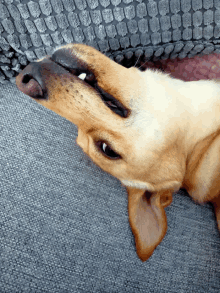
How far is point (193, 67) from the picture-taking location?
1.34 metres

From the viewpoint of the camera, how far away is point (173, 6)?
3.62 ft

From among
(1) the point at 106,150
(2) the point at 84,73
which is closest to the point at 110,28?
(2) the point at 84,73

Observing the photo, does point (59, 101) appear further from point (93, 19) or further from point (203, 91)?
point (203, 91)

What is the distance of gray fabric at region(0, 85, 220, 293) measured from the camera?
3.40 feet

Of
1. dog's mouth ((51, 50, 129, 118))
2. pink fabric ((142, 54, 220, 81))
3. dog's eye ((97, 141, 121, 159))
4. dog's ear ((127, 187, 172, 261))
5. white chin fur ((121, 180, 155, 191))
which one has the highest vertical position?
dog's mouth ((51, 50, 129, 118))

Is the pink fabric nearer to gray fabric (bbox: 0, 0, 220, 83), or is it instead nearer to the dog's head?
gray fabric (bbox: 0, 0, 220, 83)

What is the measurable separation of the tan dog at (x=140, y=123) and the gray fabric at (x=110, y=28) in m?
0.19

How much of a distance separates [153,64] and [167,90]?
32 cm

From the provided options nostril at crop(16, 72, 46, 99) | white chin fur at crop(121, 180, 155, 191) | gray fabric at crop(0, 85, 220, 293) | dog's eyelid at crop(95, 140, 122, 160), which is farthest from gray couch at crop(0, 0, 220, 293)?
nostril at crop(16, 72, 46, 99)

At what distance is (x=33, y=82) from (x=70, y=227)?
661 millimetres

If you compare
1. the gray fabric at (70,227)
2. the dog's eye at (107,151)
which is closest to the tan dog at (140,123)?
the dog's eye at (107,151)

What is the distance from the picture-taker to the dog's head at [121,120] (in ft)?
3.01

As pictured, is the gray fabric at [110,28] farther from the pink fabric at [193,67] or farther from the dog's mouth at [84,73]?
the dog's mouth at [84,73]

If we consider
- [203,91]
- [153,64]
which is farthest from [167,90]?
[153,64]
